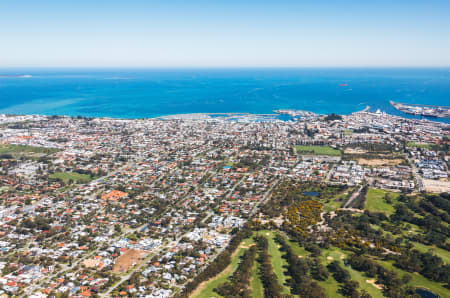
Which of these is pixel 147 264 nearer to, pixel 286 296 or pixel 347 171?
pixel 286 296

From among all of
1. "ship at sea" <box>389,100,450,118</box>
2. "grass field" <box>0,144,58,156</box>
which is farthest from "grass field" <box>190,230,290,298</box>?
"ship at sea" <box>389,100,450,118</box>

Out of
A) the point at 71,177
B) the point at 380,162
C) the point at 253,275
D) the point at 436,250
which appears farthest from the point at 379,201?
the point at 71,177

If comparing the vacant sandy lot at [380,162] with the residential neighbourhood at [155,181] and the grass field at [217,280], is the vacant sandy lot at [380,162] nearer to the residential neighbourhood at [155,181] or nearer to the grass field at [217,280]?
the residential neighbourhood at [155,181]

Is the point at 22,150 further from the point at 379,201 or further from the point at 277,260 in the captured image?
the point at 379,201

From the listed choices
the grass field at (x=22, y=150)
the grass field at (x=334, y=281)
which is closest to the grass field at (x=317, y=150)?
the grass field at (x=334, y=281)

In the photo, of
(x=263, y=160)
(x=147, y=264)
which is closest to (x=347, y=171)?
(x=263, y=160)

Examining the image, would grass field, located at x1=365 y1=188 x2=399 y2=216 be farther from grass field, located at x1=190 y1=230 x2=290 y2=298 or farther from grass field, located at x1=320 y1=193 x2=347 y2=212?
grass field, located at x1=190 y1=230 x2=290 y2=298

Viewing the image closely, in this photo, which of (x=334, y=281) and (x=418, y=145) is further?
(x=418, y=145)
